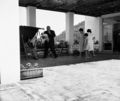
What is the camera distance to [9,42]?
2496mm

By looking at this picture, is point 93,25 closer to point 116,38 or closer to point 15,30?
point 116,38

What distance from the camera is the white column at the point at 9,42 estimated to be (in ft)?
7.92

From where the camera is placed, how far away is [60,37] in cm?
1134

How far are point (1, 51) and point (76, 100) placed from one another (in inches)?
57.7

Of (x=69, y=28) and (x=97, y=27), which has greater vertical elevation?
(x=97, y=27)

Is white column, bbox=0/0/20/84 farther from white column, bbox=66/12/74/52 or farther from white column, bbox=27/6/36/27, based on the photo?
white column, bbox=66/12/74/52

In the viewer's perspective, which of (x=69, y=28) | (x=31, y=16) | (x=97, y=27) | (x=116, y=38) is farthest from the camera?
(x=97, y=27)

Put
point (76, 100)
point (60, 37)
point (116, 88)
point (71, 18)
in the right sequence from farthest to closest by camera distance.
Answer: point (60, 37) < point (71, 18) < point (116, 88) < point (76, 100)

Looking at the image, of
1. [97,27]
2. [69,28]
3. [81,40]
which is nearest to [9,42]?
[81,40]

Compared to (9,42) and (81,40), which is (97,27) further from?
(9,42)

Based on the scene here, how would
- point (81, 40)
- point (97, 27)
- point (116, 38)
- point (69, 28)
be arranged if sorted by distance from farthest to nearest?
point (97, 27)
point (116, 38)
point (69, 28)
point (81, 40)

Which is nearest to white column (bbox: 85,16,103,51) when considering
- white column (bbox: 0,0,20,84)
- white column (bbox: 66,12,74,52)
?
white column (bbox: 66,12,74,52)

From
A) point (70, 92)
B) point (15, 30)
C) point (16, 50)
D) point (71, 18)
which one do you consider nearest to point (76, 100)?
point (70, 92)

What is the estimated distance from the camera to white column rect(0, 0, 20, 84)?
2414 millimetres
